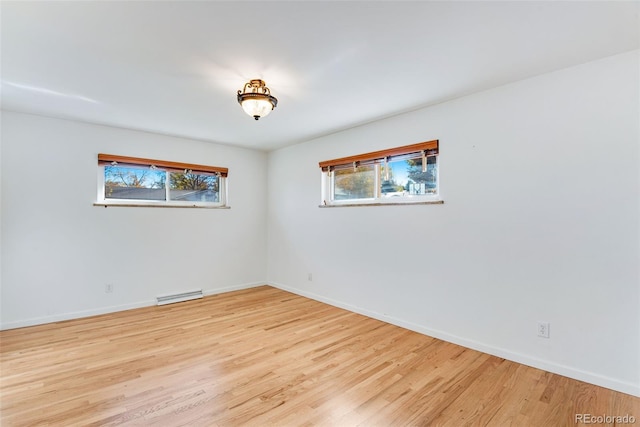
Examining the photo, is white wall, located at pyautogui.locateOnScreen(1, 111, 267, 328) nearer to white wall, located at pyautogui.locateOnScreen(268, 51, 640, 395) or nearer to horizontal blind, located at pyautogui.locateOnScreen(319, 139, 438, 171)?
horizontal blind, located at pyautogui.locateOnScreen(319, 139, 438, 171)

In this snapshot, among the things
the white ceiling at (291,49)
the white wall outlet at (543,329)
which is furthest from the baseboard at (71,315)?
the white wall outlet at (543,329)

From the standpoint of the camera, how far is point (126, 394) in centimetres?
205

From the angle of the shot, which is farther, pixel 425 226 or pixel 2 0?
pixel 425 226

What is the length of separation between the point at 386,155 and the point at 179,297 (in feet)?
11.5

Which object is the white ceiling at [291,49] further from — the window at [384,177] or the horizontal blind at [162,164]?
the horizontal blind at [162,164]

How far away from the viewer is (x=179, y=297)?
14.2ft

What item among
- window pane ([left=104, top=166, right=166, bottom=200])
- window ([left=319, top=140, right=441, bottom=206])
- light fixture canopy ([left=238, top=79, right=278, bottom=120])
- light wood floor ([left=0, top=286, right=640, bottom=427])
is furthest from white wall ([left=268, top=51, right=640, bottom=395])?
window pane ([left=104, top=166, right=166, bottom=200])

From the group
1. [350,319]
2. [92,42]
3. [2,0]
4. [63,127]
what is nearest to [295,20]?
[92,42]

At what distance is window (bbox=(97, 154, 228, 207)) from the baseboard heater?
1.31m

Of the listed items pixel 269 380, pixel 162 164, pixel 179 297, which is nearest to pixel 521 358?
pixel 269 380

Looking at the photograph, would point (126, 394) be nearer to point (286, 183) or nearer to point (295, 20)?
point (295, 20)

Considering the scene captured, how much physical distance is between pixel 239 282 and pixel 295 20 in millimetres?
4174

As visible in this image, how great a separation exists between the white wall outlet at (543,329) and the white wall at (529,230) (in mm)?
41

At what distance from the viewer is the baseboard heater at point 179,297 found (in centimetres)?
418
